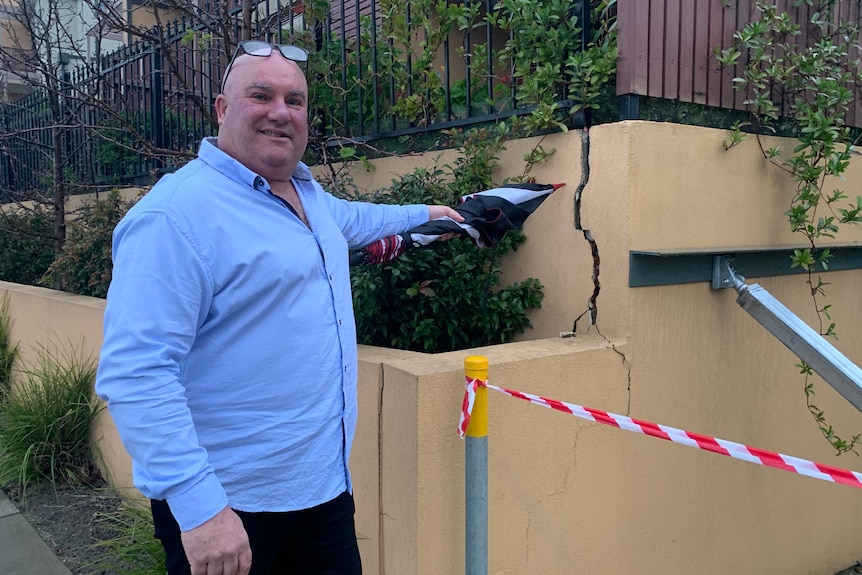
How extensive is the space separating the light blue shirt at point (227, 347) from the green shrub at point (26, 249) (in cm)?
666

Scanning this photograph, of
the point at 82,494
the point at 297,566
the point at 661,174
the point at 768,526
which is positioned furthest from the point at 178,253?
the point at 82,494

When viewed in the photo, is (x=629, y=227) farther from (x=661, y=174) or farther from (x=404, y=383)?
(x=404, y=383)

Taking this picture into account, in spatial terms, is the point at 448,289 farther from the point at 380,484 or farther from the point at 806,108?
the point at 806,108

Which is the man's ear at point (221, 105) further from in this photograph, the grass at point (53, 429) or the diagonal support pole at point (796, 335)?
the grass at point (53, 429)

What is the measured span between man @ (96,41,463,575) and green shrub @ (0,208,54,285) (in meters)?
6.59

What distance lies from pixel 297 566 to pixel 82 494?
3192 millimetres

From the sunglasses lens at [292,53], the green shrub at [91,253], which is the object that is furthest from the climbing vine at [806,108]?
the green shrub at [91,253]

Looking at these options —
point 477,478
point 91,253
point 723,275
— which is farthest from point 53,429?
point 723,275

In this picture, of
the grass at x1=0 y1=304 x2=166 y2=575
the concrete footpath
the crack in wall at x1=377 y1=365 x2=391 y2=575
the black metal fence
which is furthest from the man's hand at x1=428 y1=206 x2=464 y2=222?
the grass at x1=0 y1=304 x2=166 y2=575

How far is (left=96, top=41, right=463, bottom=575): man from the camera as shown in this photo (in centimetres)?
168

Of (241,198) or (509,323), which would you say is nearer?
(241,198)

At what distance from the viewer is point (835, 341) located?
4102 millimetres

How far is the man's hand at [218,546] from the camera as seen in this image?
1.67 meters

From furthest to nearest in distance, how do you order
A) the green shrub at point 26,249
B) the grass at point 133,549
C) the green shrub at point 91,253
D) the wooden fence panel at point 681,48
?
the green shrub at point 26,249
the green shrub at point 91,253
the grass at point 133,549
the wooden fence panel at point 681,48
